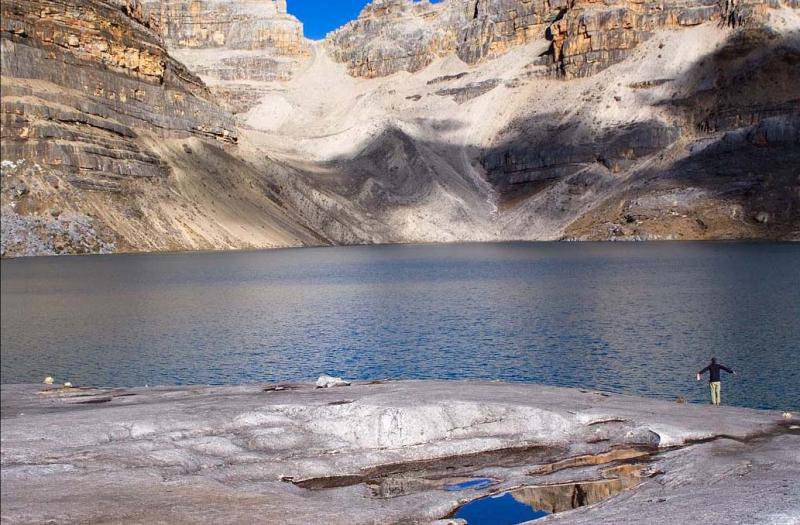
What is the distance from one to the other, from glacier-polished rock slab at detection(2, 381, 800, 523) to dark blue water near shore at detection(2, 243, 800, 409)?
105 inches

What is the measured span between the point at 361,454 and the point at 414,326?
3142cm

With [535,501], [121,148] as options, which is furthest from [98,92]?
[535,501]

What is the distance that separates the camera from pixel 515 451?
2198cm

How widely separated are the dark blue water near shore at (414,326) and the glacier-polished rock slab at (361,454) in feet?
8.73

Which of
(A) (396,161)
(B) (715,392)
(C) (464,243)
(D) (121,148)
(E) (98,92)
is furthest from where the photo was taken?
(A) (396,161)

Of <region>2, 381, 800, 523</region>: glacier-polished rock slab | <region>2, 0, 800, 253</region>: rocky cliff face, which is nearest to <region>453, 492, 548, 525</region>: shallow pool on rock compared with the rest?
<region>2, 381, 800, 523</region>: glacier-polished rock slab

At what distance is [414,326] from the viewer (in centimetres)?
5222

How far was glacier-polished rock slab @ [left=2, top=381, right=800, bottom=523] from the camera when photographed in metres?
15.9

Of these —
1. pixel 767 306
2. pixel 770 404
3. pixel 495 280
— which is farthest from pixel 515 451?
pixel 495 280

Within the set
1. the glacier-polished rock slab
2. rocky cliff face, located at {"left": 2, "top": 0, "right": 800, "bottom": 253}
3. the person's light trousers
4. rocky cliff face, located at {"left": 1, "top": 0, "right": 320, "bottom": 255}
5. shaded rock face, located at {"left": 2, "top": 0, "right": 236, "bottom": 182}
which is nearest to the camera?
the glacier-polished rock slab

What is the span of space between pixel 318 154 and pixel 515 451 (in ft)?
595

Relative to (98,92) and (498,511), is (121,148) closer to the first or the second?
(98,92)

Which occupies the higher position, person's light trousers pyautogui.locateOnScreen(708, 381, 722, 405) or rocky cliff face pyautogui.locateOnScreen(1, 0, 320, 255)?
rocky cliff face pyautogui.locateOnScreen(1, 0, 320, 255)

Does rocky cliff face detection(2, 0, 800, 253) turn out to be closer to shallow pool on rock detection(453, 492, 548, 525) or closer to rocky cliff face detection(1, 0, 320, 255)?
rocky cliff face detection(1, 0, 320, 255)
